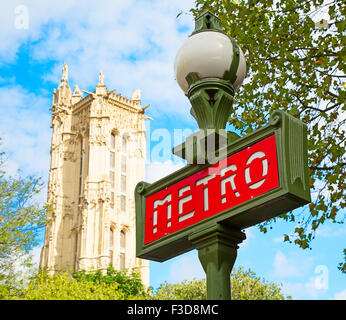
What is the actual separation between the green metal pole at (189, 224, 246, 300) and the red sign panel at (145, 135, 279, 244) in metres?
0.13

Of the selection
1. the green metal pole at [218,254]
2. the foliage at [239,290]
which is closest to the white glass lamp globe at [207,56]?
the green metal pole at [218,254]

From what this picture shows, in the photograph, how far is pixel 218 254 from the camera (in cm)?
340

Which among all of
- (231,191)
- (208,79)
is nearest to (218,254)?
(231,191)

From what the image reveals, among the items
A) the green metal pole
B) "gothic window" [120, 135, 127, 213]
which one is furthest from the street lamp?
"gothic window" [120, 135, 127, 213]

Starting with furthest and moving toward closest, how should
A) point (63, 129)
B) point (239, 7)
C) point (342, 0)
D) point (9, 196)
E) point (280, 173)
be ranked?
1. point (63, 129)
2. point (9, 196)
3. point (239, 7)
4. point (342, 0)
5. point (280, 173)

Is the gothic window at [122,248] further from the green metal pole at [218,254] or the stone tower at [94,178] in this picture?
the green metal pole at [218,254]

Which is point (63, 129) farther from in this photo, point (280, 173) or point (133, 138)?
point (280, 173)

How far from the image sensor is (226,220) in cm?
342

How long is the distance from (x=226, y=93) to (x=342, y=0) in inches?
233

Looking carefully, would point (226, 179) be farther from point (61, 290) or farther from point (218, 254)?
point (61, 290)

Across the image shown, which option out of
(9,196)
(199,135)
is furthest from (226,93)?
(9,196)

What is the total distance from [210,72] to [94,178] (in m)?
56.1

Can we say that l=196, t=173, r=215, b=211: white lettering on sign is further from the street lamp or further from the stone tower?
the stone tower
